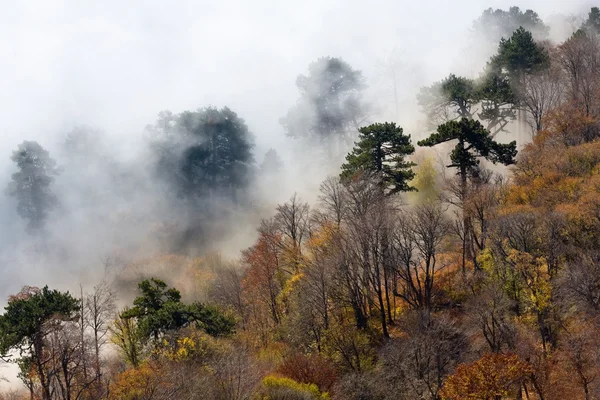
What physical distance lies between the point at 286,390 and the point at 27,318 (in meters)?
16.8

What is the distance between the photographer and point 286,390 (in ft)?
76.3

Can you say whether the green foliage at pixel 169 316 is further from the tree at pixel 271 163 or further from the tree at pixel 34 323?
the tree at pixel 271 163

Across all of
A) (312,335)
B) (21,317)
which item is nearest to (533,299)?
(312,335)

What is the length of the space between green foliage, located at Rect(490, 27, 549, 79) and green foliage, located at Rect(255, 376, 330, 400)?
1612 inches

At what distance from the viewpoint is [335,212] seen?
3928 centimetres

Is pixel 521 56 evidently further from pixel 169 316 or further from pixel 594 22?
pixel 169 316

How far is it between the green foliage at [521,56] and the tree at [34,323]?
153 feet

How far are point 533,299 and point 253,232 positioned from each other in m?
46.7

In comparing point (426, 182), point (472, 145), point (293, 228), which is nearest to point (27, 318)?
point (293, 228)

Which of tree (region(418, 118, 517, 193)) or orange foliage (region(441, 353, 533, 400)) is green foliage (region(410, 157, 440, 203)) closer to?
tree (region(418, 118, 517, 193))

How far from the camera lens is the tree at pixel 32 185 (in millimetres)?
71375

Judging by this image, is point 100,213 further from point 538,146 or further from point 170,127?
point 538,146

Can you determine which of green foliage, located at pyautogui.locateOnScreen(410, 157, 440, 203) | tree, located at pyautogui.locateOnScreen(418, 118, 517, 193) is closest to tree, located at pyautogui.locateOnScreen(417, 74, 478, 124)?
green foliage, located at pyautogui.locateOnScreen(410, 157, 440, 203)

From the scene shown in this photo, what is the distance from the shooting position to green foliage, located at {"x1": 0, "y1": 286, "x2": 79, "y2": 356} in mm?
28094
